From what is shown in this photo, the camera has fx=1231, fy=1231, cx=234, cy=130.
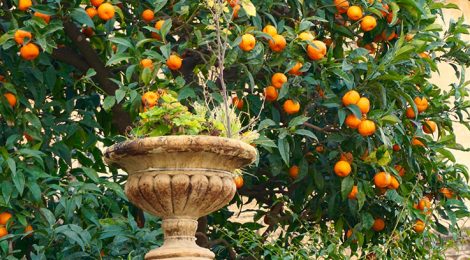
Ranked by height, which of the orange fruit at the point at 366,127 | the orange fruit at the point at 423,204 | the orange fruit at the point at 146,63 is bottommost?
the orange fruit at the point at 423,204

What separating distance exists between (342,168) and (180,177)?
6.24 feet

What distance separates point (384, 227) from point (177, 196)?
8.25ft

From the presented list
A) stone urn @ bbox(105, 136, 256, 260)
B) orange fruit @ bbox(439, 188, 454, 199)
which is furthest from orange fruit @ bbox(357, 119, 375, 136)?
stone urn @ bbox(105, 136, 256, 260)

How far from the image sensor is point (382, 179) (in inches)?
231

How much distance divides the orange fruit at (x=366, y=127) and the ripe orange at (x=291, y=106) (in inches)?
12.4

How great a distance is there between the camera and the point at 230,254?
6387 millimetres

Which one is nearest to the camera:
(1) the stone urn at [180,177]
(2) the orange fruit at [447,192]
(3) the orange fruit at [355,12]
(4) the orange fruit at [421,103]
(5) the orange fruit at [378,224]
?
(1) the stone urn at [180,177]

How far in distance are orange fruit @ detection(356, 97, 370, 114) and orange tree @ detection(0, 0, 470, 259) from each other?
0.03ft

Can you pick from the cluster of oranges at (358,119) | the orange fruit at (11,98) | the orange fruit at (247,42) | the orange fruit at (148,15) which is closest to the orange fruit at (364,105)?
the cluster of oranges at (358,119)

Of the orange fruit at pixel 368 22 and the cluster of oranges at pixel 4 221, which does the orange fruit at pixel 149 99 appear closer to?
the cluster of oranges at pixel 4 221

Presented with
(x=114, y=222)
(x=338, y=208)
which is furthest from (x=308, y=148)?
(x=114, y=222)

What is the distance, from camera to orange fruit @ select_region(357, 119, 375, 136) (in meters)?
5.67

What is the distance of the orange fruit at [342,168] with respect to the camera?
5.81 metres

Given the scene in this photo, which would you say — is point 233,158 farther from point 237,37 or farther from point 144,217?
point 144,217
